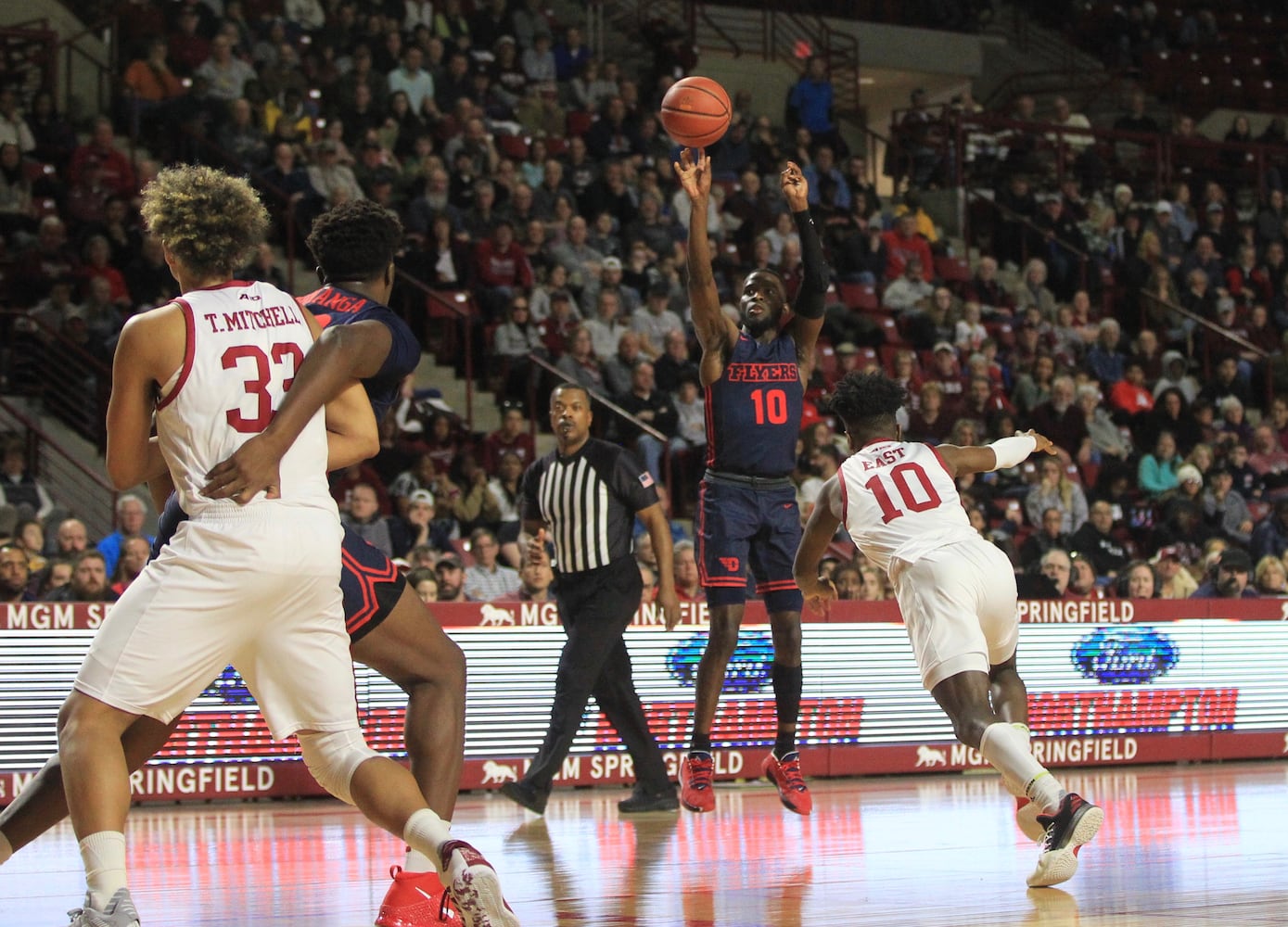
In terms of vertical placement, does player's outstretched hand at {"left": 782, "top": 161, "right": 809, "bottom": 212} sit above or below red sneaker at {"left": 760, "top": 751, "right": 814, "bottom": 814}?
above

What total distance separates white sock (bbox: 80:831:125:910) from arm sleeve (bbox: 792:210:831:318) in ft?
14.8

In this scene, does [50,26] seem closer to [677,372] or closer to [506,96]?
[506,96]

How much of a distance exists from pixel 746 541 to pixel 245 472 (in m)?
4.15

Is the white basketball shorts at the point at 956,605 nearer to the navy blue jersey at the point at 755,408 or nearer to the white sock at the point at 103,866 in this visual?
the navy blue jersey at the point at 755,408

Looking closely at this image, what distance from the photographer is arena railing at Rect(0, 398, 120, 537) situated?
13.0 metres

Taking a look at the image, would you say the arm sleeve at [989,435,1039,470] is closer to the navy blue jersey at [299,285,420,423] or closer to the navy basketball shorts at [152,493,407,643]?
the navy blue jersey at [299,285,420,423]

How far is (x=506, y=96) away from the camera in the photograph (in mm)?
18953

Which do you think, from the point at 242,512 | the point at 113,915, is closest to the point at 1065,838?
the point at 242,512

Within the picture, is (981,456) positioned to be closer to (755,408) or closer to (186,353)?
(755,408)

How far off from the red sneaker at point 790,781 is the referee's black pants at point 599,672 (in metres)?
1.02

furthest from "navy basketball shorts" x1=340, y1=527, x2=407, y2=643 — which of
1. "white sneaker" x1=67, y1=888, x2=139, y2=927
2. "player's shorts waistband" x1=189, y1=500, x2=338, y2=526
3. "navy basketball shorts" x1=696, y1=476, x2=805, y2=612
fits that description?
"navy basketball shorts" x1=696, y1=476, x2=805, y2=612

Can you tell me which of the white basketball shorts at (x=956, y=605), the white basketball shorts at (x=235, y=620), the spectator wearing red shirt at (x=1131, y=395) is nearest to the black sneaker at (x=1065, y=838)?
the white basketball shorts at (x=956, y=605)

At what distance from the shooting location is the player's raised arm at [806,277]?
7867 mm

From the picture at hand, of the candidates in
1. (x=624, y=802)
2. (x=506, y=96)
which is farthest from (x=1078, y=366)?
(x=624, y=802)
